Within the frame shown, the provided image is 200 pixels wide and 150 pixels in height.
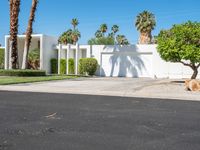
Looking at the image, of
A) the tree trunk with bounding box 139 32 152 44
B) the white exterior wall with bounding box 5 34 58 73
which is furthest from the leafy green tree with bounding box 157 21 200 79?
the tree trunk with bounding box 139 32 152 44

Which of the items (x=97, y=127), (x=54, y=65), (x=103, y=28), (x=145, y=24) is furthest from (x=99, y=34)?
(x=97, y=127)

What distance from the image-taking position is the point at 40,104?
12992mm

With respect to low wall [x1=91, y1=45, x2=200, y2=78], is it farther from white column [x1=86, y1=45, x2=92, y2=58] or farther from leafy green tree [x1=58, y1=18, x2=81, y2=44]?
leafy green tree [x1=58, y1=18, x2=81, y2=44]

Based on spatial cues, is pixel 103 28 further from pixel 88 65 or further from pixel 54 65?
pixel 88 65

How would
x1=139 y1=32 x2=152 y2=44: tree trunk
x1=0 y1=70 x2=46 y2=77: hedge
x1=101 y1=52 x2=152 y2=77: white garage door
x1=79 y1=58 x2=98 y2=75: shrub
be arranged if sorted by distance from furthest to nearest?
x1=139 y1=32 x2=152 y2=44: tree trunk
x1=101 y1=52 x2=152 y2=77: white garage door
x1=79 y1=58 x2=98 y2=75: shrub
x1=0 y1=70 x2=46 y2=77: hedge

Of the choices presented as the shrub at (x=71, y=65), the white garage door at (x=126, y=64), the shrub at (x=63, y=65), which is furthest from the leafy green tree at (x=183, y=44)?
the shrub at (x=63, y=65)

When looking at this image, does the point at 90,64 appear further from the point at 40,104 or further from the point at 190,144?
the point at 190,144

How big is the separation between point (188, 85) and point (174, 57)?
444 centimetres

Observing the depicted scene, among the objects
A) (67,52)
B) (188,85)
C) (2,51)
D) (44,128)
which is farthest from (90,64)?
(44,128)

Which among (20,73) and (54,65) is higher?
(54,65)

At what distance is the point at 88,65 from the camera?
35.8 metres

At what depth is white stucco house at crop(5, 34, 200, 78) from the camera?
34594 mm

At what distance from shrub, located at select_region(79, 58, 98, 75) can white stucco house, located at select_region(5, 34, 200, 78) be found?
967mm

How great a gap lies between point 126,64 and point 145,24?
2239 cm
